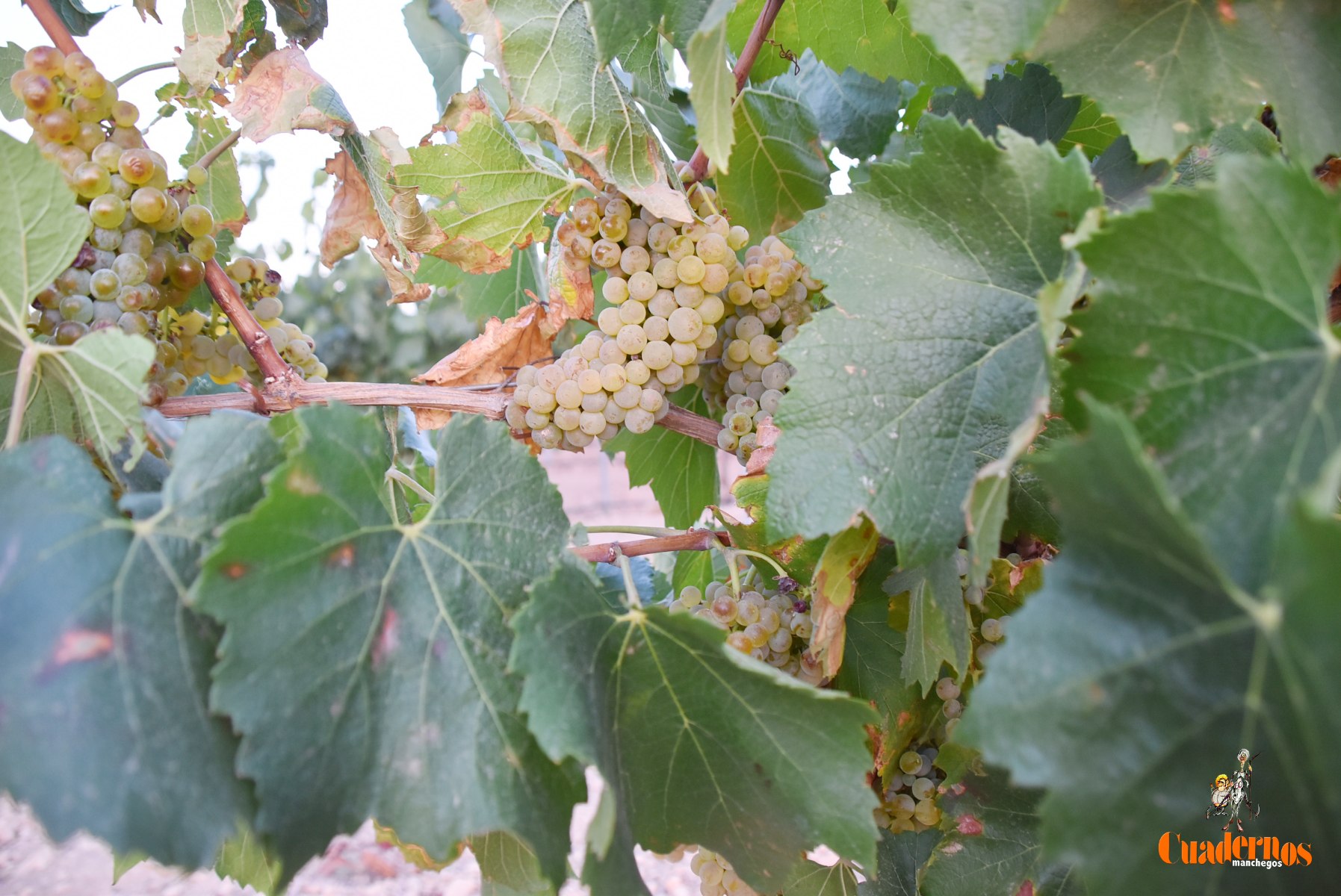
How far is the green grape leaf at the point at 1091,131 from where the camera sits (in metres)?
0.77

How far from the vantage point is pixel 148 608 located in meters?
0.42

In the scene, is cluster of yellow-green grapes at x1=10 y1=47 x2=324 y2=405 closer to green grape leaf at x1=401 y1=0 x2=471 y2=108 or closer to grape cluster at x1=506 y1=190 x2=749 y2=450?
grape cluster at x1=506 y1=190 x2=749 y2=450

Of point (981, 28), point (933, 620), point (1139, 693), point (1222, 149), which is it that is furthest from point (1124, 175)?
point (1139, 693)

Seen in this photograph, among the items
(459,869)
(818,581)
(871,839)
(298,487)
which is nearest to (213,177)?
(298,487)

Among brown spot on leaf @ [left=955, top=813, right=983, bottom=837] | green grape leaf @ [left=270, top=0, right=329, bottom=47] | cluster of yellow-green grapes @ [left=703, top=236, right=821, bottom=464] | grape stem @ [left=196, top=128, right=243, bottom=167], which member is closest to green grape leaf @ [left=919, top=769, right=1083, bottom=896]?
brown spot on leaf @ [left=955, top=813, right=983, bottom=837]

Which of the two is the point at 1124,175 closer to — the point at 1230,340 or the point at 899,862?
the point at 1230,340

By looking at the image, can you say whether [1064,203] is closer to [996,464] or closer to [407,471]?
[996,464]

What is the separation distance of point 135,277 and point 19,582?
290mm

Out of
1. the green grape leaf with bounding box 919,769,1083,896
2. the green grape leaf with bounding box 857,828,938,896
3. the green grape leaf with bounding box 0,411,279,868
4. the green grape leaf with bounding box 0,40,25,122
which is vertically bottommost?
the green grape leaf with bounding box 857,828,938,896

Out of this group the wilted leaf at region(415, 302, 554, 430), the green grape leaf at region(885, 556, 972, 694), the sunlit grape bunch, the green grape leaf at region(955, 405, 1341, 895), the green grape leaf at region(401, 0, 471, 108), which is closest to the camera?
the green grape leaf at region(955, 405, 1341, 895)

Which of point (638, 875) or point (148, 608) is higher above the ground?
point (148, 608)

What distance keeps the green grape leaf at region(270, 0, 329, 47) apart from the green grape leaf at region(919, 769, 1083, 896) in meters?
0.89

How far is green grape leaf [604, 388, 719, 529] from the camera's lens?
997mm

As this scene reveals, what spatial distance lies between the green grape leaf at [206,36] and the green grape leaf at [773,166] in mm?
435
